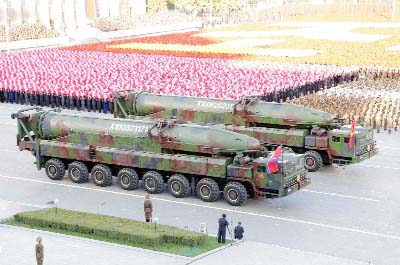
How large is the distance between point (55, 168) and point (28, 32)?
43756 mm

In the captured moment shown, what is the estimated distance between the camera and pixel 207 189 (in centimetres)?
2052

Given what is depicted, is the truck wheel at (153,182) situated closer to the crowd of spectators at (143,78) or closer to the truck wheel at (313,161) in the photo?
the truck wheel at (313,161)

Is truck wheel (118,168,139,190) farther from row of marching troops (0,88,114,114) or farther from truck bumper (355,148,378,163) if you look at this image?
row of marching troops (0,88,114,114)

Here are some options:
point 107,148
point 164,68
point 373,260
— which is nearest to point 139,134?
point 107,148

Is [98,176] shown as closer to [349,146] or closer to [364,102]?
[349,146]

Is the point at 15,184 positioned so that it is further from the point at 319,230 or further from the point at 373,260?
the point at 373,260

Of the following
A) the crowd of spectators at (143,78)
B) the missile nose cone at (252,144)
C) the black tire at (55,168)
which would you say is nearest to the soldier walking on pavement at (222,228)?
the missile nose cone at (252,144)

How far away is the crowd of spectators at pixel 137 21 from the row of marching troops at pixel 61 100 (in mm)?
37199

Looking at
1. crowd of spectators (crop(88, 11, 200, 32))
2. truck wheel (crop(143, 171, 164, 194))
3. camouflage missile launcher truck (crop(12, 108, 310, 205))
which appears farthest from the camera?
crowd of spectators (crop(88, 11, 200, 32))

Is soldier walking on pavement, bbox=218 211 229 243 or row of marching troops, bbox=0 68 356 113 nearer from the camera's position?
soldier walking on pavement, bbox=218 211 229 243

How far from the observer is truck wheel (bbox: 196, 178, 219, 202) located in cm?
2040

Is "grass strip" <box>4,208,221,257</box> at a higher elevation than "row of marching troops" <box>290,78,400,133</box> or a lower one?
lower

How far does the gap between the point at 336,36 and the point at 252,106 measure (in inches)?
1764

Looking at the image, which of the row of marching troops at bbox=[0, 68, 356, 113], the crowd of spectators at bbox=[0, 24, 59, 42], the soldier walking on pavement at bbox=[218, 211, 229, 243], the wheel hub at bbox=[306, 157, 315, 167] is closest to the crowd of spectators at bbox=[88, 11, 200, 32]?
the crowd of spectators at bbox=[0, 24, 59, 42]
